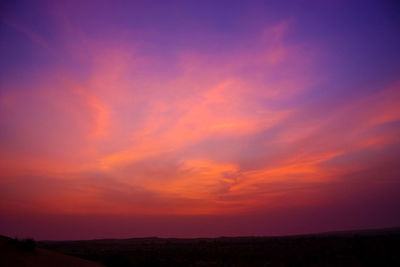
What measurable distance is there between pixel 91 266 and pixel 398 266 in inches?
908

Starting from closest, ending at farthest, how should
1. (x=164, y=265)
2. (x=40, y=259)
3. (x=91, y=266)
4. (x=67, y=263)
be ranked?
1. (x=40, y=259)
2. (x=67, y=263)
3. (x=91, y=266)
4. (x=164, y=265)

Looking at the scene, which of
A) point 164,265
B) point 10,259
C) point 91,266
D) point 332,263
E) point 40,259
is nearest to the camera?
point 10,259

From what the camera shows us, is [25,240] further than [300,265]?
No

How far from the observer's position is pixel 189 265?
2622 cm

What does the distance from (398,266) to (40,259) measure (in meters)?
25.4

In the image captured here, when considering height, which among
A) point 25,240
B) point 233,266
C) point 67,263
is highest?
point 25,240

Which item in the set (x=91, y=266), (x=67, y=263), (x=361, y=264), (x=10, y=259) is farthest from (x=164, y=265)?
(x=361, y=264)

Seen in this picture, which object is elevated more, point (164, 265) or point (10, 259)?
point (10, 259)

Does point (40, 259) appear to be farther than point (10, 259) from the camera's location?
Yes

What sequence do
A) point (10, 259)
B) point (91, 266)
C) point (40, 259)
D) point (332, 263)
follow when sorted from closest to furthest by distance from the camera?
point (10, 259) → point (40, 259) → point (91, 266) → point (332, 263)

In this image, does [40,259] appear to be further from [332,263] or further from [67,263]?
[332,263]

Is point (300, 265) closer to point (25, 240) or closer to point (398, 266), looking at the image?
point (398, 266)

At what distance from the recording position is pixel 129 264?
22.1 meters

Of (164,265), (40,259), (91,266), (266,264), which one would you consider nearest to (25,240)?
(40,259)
